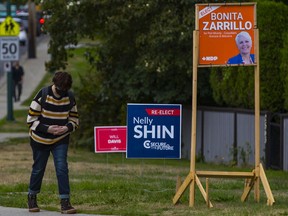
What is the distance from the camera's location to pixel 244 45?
11695mm

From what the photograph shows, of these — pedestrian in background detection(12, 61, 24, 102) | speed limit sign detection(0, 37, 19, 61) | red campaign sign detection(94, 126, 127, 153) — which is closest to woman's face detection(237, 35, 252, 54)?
red campaign sign detection(94, 126, 127, 153)

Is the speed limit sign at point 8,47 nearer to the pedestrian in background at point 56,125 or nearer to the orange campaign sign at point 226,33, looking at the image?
the orange campaign sign at point 226,33

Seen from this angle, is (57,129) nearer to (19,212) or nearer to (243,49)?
(19,212)

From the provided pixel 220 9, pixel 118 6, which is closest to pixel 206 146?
pixel 118 6

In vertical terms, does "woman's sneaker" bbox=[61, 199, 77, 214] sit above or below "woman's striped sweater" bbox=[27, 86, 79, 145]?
below

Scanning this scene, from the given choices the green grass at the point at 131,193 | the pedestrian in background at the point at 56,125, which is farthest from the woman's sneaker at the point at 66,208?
the green grass at the point at 131,193

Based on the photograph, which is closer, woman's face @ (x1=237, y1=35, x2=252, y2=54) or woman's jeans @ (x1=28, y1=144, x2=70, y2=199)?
woman's jeans @ (x1=28, y1=144, x2=70, y2=199)

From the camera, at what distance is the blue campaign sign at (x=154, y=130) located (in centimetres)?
1296

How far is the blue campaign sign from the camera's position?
510 inches

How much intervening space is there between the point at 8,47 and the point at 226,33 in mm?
21131

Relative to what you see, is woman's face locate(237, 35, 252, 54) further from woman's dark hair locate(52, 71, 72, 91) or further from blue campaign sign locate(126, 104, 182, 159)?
woman's dark hair locate(52, 71, 72, 91)

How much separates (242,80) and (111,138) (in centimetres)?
820

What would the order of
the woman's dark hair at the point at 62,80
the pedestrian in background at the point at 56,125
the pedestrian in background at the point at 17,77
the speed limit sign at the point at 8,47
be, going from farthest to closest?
the pedestrian in background at the point at 17,77, the speed limit sign at the point at 8,47, the pedestrian in background at the point at 56,125, the woman's dark hair at the point at 62,80

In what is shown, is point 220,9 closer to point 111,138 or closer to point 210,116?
point 111,138
